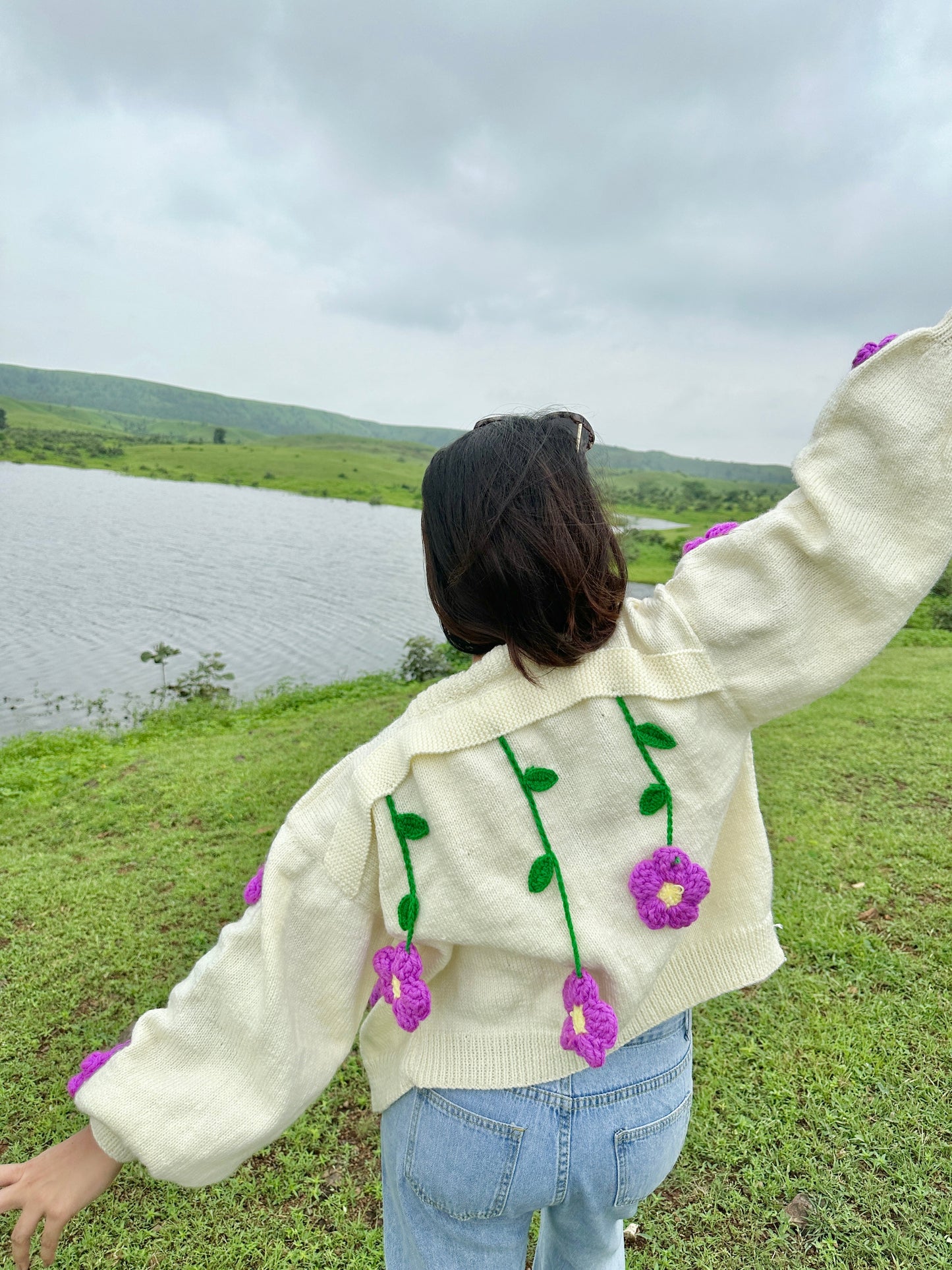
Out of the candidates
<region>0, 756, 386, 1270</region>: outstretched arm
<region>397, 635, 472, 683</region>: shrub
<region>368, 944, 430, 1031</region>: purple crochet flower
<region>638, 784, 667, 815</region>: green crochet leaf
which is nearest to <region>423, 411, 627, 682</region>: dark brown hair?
<region>638, 784, 667, 815</region>: green crochet leaf

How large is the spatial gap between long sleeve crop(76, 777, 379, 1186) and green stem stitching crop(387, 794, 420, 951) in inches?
2.7

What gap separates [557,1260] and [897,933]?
9.68 feet

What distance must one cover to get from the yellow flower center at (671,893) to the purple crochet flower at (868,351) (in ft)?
2.38

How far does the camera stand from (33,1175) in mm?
1156

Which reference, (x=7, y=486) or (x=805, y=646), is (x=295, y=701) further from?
(x=7, y=486)

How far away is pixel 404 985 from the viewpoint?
103 cm

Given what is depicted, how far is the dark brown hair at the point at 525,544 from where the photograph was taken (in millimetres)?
982

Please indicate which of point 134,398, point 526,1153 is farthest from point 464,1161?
point 134,398

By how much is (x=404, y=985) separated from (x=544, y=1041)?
0.77ft

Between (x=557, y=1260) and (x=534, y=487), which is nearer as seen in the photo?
(x=534, y=487)

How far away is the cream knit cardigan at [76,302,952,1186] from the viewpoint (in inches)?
37.2

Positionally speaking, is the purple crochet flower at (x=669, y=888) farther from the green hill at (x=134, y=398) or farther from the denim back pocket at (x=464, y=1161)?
the green hill at (x=134, y=398)

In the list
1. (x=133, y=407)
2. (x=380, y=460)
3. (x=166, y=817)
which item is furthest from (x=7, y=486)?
(x=133, y=407)

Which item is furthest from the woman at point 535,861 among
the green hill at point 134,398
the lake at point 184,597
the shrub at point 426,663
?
the green hill at point 134,398
